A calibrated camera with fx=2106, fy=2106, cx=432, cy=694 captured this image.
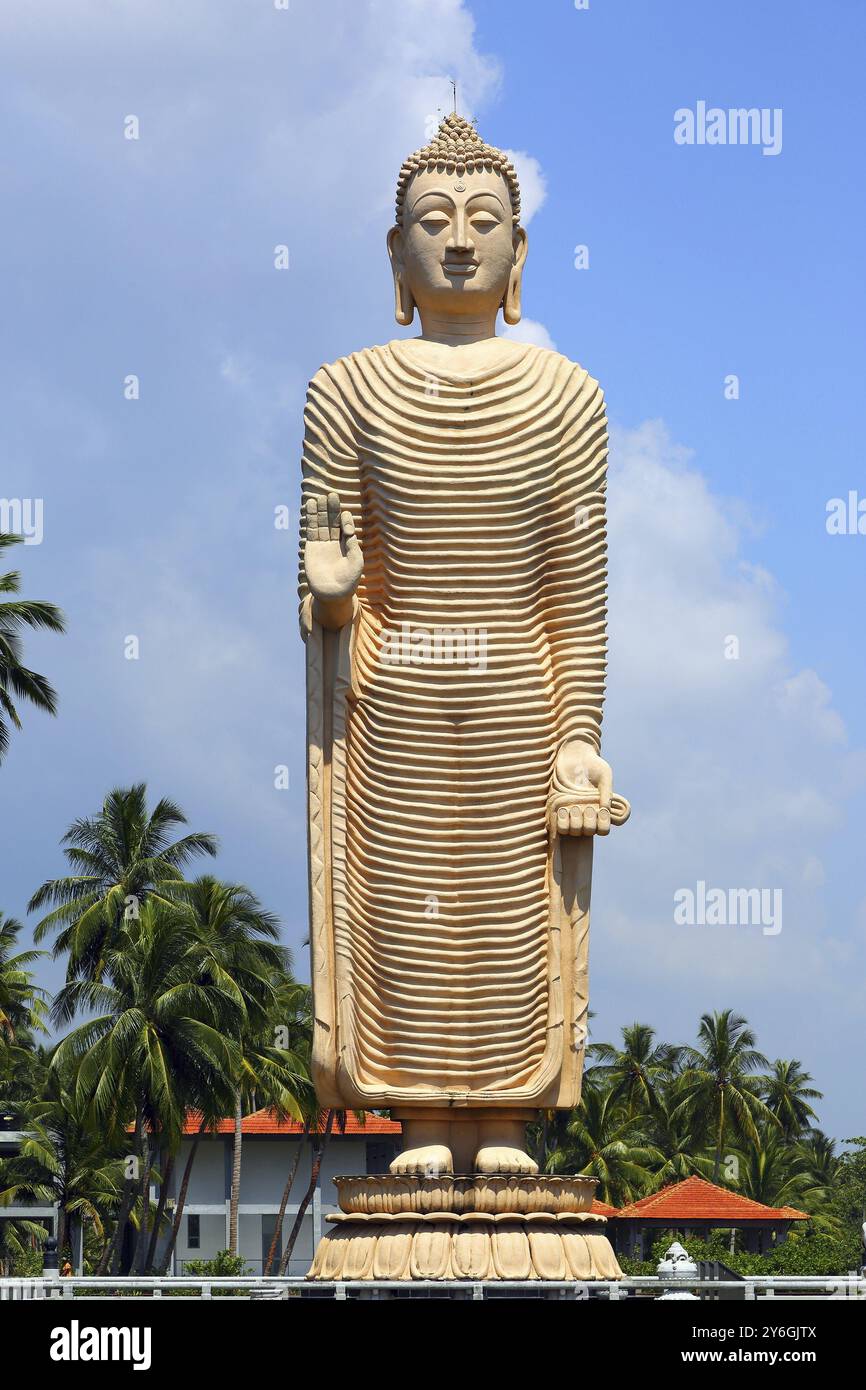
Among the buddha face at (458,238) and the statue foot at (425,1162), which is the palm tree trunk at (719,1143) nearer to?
the statue foot at (425,1162)

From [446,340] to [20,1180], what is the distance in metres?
27.1

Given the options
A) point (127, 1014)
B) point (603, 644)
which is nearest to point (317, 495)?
point (603, 644)

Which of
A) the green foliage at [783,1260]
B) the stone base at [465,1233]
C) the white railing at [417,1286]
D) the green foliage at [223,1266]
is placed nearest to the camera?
the white railing at [417,1286]

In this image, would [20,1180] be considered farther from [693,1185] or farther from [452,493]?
[452,493]

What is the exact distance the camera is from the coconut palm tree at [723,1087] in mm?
49625

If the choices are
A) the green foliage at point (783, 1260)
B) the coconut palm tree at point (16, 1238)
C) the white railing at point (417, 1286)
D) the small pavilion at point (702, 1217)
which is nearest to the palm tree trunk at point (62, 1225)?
the coconut palm tree at point (16, 1238)

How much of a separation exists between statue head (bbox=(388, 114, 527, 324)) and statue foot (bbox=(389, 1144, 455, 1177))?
5911mm

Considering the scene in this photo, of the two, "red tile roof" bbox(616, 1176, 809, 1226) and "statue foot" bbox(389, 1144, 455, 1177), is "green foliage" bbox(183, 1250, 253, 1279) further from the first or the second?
"statue foot" bbox(389, 1144, 455, 1177)

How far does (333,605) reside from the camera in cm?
1420

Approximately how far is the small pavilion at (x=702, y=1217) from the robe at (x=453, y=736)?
24544 mm

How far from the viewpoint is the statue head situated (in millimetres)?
14961

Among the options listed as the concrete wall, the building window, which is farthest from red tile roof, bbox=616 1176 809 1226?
the concrete wall

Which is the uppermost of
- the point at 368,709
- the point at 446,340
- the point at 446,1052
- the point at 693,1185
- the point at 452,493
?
the point at 446,340
